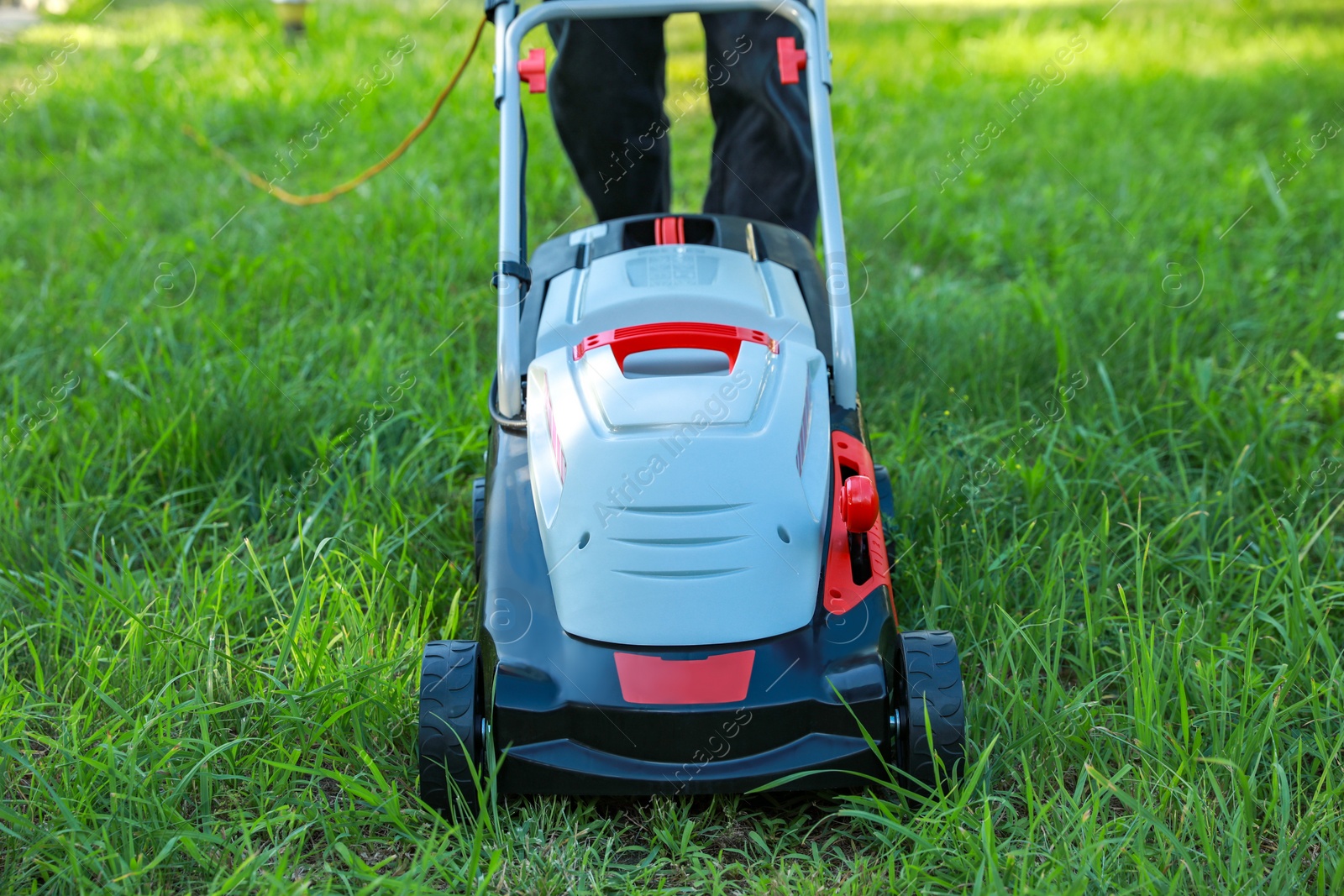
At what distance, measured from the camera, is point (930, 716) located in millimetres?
1396

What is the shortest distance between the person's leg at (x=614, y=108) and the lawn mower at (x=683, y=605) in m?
0.86

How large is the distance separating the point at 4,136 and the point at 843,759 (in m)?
4.06

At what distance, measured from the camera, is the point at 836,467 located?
5.24 feet

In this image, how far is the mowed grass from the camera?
1.43 metres

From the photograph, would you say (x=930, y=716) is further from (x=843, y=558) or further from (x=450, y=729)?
(x=450, y=729)

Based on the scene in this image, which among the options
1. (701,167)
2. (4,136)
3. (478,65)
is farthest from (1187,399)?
(4,136)

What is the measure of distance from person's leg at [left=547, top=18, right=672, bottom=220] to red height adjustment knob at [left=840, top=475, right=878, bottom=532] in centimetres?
121

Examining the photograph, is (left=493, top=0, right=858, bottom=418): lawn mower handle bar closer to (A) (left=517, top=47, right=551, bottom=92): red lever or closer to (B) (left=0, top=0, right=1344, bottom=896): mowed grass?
(A) (left=517, top=47, right=551, bottom=92): red lever

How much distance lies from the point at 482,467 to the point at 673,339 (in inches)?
32.5

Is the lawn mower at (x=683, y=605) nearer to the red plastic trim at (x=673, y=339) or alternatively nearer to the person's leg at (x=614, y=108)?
the red plastic trim at (x=673, y=339)

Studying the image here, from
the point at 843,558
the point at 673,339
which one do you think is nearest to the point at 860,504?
the point at 843,558

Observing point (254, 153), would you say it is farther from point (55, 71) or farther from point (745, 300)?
point (745, 300)

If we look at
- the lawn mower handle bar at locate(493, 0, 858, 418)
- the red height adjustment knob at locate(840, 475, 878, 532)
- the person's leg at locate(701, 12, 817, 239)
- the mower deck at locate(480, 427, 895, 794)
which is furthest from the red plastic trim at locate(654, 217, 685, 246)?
the mower deck at locate(480, 427, 895, 794)

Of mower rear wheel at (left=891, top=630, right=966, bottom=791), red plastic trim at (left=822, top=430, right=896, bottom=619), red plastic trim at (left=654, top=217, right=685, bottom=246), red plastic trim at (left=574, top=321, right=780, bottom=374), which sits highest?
red plastic trim at (left=654, top=217, right=685, bottom=246)
